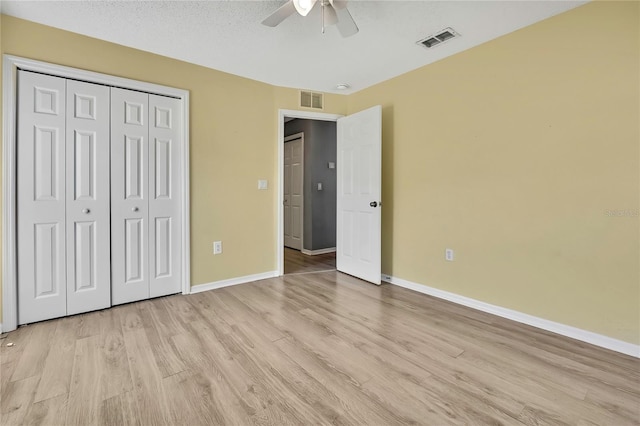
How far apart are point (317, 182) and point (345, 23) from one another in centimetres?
335

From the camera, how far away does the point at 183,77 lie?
2988mm

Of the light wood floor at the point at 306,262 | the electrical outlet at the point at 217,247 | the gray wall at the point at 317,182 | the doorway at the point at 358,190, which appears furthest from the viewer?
the gray wall at the point at 317,182

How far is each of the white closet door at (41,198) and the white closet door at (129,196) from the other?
0.35m

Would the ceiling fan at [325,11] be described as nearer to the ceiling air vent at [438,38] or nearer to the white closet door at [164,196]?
the ceiling air vent at [438,38]

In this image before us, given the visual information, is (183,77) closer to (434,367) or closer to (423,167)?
(423,167)

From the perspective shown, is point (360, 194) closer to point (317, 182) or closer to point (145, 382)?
point (317, 182)

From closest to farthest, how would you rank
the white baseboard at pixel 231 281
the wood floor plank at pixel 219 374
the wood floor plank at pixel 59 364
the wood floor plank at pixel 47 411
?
the wood floor plank at pixel 47 411
the wood floor plank at pixel 219 374
the wood floor plank at pixel 59 364
the white baseboard at pixel 231 281

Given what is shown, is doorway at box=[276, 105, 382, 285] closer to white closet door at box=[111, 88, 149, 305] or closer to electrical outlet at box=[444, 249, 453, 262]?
electrical outlet at box=[444, 249, 453, 262]

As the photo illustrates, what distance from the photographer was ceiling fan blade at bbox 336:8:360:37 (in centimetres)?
193

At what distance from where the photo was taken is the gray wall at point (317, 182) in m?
5.21

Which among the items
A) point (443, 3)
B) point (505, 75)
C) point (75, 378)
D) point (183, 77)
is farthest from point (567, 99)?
point (75, 378)

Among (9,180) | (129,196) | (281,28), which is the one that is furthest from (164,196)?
(281,28)

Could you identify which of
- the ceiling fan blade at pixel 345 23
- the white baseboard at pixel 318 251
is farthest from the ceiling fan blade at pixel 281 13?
the white baseboard at pixel 318 251

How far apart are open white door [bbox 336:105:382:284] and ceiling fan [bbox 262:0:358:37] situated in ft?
4.54
